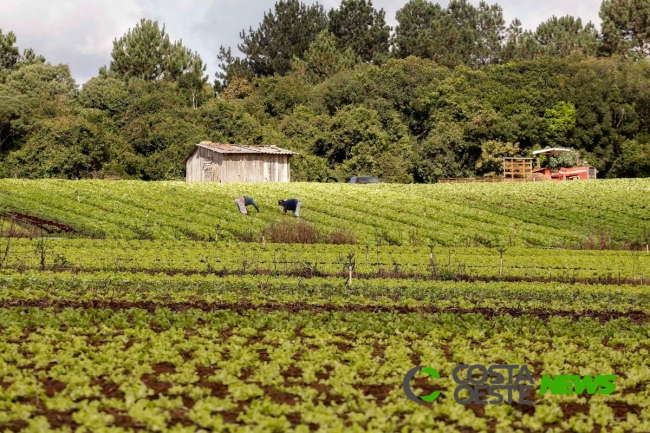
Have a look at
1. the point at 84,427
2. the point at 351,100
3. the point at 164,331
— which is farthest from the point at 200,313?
the point at 351,100

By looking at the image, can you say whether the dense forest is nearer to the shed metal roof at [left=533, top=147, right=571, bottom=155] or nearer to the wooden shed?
the shed metal roof at [left=533, top=147, right=571, bottom=155]

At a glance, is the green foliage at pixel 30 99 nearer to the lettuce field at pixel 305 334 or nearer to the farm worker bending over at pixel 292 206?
the farm worker bending over at pixel 292 206

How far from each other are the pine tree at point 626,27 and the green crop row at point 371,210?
61.7m

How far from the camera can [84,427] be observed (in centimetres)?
884

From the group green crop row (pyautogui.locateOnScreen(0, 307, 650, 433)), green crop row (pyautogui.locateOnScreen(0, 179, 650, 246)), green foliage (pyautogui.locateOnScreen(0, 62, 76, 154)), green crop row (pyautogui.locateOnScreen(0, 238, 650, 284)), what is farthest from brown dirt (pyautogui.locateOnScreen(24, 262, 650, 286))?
green foliage (pyautogui.locateOnScreen(0, 62, 76, 154))

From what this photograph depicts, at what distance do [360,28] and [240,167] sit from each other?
206 ft

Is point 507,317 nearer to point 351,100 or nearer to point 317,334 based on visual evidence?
point 317,334

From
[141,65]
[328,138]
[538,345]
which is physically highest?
[141,65]

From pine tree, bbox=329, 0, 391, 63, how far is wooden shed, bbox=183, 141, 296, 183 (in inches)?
2225

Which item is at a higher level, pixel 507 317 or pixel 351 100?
pixel 351 100

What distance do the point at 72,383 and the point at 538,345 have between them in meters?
7.55

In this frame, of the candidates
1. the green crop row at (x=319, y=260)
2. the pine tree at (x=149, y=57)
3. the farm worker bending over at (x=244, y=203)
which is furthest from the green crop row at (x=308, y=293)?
the pine tree at (x=149, y=57)

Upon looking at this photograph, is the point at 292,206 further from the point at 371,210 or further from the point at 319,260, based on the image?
the point at 319,260

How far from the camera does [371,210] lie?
151 ft
